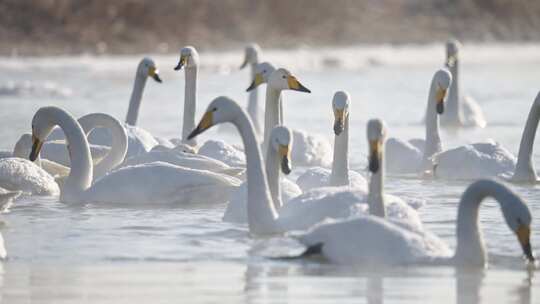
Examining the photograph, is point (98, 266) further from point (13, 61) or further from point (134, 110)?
point (13, 61)

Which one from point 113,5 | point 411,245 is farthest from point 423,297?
point 113,5

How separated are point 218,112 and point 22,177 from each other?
8.34 ft

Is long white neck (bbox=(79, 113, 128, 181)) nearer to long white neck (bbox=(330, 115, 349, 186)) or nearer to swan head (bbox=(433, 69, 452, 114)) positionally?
long white neck (bbox=(330, 115, 349, 186))

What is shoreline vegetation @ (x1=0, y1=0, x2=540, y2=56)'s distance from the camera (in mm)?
30266

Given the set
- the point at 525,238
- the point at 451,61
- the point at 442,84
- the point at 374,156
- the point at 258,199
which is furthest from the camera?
the point at 451,61

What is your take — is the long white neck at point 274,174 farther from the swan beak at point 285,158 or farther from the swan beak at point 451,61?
the swan beak at point 451,61

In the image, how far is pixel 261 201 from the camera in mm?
8539

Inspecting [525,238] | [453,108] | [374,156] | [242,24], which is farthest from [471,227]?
[242,24]

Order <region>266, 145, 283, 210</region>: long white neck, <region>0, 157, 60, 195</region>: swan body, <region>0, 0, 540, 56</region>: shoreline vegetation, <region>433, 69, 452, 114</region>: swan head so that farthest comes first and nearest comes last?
<region>0, 0, 540, 56</region>: shoreline vegetation < <region>433, 69, 452, 114</region>: swan head < <region>0, 157, 60, 195</region>: swan body < <region>266, 145, 283, 210</region>: long white neck

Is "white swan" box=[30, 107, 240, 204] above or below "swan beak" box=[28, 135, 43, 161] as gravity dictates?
below

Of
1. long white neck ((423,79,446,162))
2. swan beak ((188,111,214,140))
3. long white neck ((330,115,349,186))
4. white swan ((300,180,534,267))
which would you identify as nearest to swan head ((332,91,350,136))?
long white neck ((330,115,349,186))

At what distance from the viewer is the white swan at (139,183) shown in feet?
33.3

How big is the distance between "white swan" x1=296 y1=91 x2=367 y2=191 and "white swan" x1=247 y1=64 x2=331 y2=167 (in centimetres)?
63

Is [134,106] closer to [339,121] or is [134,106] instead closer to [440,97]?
[440,97]
